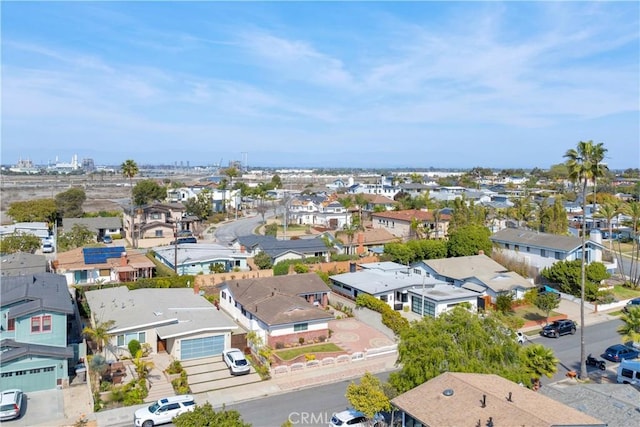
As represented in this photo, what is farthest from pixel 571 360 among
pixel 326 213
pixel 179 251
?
pixel 326 213

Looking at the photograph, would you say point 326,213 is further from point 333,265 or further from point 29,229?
point 29,229

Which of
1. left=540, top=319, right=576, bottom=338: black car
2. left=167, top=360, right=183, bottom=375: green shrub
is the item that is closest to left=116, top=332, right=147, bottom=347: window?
left=167, top=360, right=183, bottom=375: green shrub

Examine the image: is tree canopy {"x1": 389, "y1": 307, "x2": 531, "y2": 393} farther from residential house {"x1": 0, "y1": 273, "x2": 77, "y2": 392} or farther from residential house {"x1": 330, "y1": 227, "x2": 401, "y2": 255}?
residential house {"x1": 330, "y1": 227, "x2": 401, "y2": 255}

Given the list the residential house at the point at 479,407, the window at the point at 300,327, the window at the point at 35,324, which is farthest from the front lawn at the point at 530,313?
the window at the point at 35,324

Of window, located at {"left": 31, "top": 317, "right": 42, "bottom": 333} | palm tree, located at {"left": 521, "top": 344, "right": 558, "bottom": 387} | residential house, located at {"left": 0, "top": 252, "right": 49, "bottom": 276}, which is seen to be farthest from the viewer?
residential house, located at {"left": 0, "top": 252, "right": 49, "bottom": 276}

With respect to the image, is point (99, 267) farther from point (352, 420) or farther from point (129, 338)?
point (352, 420)

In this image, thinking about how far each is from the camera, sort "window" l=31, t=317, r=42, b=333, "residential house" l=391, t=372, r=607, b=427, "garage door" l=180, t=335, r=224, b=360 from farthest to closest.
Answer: "garage door" l=180, t=335, r=224, b=360, "window" l=31, t=317, r=42, b=333, "residential house" l=391, t=372, r=607, b=427

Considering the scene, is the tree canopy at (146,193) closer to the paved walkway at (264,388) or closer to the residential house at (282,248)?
the residential house at (282,248)
